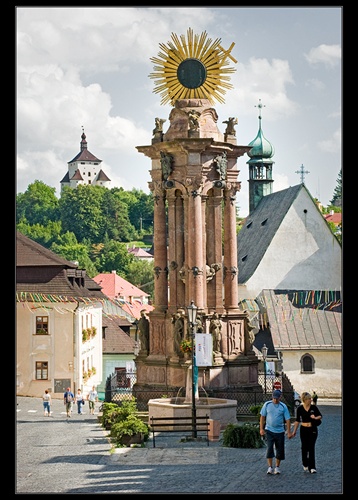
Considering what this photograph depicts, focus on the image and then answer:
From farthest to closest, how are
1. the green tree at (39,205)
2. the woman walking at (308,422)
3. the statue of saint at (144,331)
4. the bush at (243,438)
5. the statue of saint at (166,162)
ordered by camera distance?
the green tree at (39,205) → the statue of saint at (144,331) → the statue of saint at (166,162) → the bush at (243,438) → the woman walking at (308,422)

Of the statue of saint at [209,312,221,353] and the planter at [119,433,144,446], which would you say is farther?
the statue of saint at [209,312,221,353]

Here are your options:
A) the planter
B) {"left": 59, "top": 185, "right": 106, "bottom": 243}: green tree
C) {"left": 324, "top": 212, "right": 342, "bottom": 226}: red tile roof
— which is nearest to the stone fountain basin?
the planter

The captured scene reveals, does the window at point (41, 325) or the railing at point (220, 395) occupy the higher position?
the window at point (41, 325)

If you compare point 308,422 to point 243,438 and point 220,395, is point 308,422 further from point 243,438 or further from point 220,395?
point 220,395

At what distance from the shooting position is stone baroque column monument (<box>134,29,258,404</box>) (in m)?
30.0

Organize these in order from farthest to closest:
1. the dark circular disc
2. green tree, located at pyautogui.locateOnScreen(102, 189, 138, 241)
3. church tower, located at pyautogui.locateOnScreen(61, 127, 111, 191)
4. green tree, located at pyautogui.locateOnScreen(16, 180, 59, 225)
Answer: green tree, located at pyautogui.locateOnScreen(102, 189, 138, 241), green tree, located at pyautogui.locateOnScreen(16, 180, 59, 225), church tower, located at pyautogui.locateOnScreen(61, 127, 111, 191), the dark circular disc

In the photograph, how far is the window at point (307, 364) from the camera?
152ft

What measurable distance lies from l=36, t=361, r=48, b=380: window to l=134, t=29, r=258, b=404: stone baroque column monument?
39.2 ft

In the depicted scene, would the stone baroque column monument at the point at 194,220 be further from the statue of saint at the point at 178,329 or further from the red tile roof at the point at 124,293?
the red tile roof at the point at 124,293

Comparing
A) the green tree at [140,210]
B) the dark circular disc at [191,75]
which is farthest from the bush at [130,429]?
the green tree at [140,210]

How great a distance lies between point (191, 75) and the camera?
31.0 metres

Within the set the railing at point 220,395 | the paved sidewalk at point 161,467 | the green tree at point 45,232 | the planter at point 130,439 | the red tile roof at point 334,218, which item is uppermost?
the red tile roof at point 334,218

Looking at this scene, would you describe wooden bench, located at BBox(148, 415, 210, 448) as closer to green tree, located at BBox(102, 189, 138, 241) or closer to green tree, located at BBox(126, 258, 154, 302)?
green tree, located at BBox(126, 258, 154, 302)
